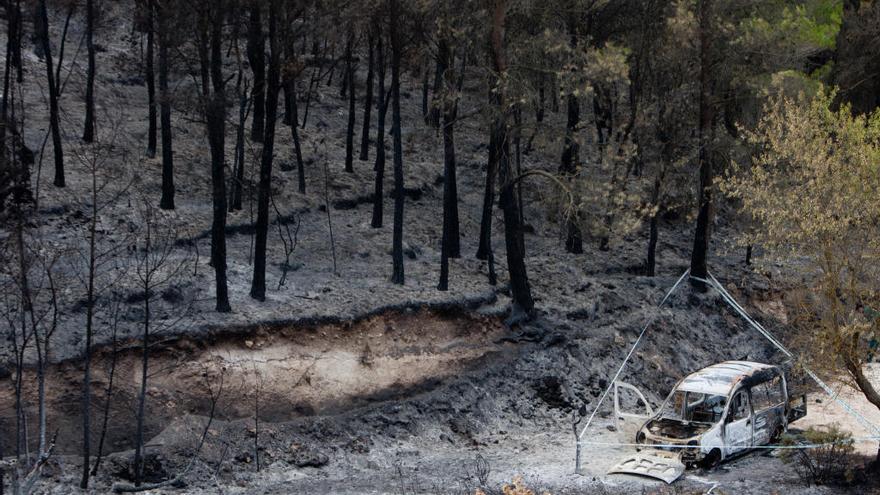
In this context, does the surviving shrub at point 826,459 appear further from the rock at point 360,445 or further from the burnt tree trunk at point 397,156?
the burnt tree trunk at point 397,156

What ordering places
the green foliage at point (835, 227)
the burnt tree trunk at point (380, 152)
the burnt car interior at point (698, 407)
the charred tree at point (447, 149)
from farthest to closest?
the burnt tree trunk at point (380, 152) → the charred tree at point (447, 149) → the burnt car interior at point (698, 407) → the green foliage at point (835, 227)

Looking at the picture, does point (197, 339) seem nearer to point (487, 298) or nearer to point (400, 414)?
point (400, 414)

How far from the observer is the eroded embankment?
54.4ft

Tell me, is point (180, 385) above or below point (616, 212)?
below

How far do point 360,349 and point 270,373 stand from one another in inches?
96.6

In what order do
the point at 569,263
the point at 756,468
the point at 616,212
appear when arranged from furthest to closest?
the point at 569,263 → the point at 616,212 → the point at 756,468

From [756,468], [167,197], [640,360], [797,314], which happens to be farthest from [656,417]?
[167,197]

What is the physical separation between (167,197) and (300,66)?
18.4ft

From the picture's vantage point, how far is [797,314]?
16531 mm

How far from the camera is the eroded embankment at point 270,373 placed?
16.6 metres

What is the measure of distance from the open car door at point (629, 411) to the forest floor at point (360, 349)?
1.52ft

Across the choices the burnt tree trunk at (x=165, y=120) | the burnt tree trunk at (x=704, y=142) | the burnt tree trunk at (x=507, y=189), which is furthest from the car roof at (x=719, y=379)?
the burnt tree trunk at (x=165, y=120)

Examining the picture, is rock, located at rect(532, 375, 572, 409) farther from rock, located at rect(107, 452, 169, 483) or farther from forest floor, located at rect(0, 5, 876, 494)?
rock, located at rect(107, 452, 169, 483)

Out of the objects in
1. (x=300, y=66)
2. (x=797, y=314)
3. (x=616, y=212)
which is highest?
(x=300, y=66)
